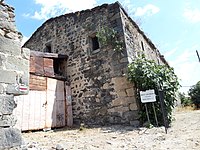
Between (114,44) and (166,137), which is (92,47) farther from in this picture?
(166,137)

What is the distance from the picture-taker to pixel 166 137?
4.99 m

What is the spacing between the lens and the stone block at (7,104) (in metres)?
2.77

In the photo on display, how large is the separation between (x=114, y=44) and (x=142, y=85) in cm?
196

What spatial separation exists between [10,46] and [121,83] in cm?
457

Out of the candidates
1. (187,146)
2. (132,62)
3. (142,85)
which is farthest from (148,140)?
(132,62)

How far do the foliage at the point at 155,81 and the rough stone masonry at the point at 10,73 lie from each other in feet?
13.6

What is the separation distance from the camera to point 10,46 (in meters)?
3.08

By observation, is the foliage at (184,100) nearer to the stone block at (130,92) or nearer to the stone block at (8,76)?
the stone block at (130,92)

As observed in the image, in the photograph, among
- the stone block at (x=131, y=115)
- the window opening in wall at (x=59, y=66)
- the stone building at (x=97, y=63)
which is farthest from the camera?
the window opening in wall at (x=59, y=66)

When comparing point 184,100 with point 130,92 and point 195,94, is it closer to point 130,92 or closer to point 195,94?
point 195,94

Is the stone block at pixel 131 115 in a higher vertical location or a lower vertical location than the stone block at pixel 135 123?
higher

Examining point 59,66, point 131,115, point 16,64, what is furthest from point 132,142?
point 59,66

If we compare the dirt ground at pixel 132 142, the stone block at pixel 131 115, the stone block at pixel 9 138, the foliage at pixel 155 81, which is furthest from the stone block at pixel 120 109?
the stone block at pixel 9 138

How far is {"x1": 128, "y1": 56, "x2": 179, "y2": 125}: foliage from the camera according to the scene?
6.45m
